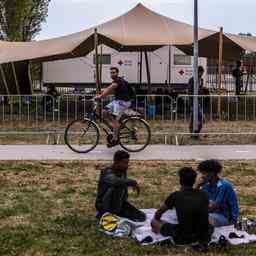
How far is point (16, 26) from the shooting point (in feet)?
129

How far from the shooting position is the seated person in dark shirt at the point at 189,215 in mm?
6480

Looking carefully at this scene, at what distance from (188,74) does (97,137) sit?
19706mm

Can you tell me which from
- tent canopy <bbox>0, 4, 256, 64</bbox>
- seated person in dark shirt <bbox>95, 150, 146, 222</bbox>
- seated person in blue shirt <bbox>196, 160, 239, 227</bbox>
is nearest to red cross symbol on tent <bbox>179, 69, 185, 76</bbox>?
tent canopy <bbox>0, 4, 256, 64</bbox>

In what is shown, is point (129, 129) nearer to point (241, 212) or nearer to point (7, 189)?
point (7, 189)

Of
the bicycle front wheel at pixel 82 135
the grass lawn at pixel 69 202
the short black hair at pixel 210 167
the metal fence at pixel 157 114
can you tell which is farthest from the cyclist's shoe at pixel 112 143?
the short black hair at pixel 210 167

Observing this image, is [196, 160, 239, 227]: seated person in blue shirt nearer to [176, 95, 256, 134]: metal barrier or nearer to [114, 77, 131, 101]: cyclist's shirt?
[114, 77, 131, 101]: cyclist's shirt

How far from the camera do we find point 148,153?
43.3ft

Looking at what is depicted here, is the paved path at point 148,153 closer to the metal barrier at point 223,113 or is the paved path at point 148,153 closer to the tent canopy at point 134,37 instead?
the metal barrier at point 223,113

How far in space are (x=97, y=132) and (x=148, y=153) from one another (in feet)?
3.37

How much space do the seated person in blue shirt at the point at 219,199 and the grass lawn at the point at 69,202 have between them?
49 centimetres

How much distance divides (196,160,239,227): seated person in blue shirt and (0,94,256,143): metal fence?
28.5ft

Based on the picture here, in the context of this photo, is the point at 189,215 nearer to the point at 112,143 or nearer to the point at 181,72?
the point at 112,143

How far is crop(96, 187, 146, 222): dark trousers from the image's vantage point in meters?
7.26

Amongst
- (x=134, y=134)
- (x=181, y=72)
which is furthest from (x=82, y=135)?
(x=181, y=72)
